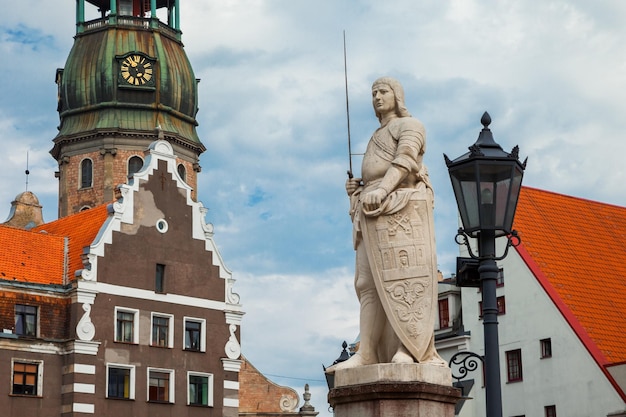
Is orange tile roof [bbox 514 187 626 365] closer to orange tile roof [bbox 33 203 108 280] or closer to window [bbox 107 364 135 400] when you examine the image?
Answer: window [bbox 107 364 135 400]

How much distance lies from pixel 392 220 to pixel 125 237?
112 ft

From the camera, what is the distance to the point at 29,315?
43.2 meters

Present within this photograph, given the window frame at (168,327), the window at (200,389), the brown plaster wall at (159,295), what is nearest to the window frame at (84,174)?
the brown plaster wall at (159,295)

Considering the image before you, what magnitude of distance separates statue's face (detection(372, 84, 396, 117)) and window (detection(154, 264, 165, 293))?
3420 centimetres

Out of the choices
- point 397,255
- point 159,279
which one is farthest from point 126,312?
point 397,255

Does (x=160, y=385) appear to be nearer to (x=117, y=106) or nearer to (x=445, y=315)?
(x=445, y=315)

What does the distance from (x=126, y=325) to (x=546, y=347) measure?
14.7 m

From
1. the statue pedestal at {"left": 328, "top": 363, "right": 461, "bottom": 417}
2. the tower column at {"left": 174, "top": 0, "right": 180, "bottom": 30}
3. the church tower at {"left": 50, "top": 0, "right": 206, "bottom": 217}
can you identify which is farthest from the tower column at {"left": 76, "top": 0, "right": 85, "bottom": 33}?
the statue pedestal at {"left": 328, "top": 363, "right": 461, "bottom": 417}

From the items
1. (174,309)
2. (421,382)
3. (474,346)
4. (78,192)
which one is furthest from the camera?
(78,192)

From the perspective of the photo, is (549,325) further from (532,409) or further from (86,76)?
(86,76)

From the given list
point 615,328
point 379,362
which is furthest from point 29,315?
point 379,362

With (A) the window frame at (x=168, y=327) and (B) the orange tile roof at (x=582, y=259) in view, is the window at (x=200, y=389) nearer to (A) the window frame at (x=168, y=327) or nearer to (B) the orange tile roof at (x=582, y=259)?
(A) the window frame at (x=168, y=327)

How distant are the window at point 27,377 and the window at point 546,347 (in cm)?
1670

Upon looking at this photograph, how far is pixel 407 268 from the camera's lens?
1173 cm
